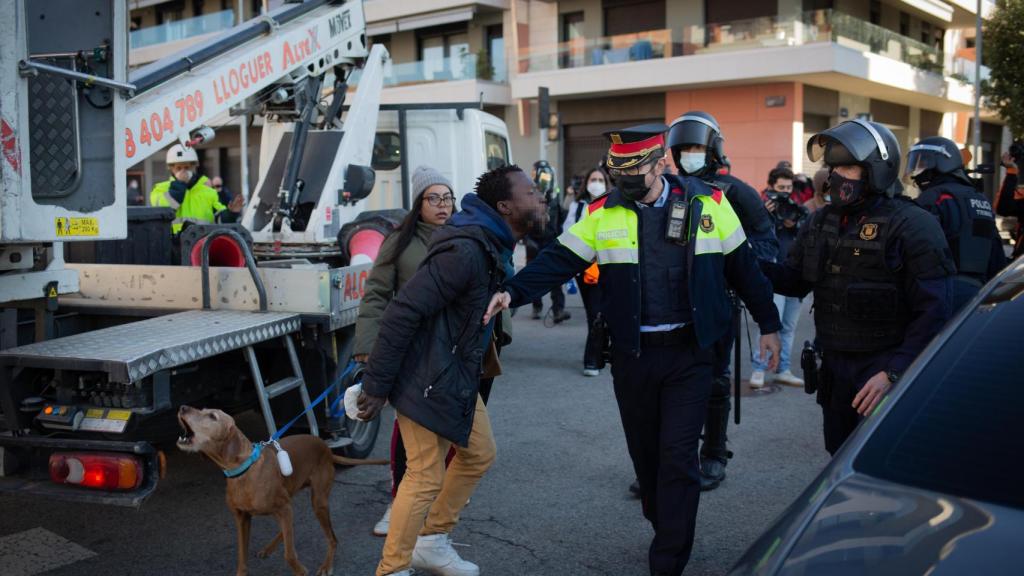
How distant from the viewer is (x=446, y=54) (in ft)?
103

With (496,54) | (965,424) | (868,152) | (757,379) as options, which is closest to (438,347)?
(868,152)

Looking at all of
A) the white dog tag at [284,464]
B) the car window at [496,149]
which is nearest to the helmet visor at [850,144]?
the white dog tag at [284,464]

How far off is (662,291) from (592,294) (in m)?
2.51

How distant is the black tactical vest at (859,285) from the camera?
3.62m

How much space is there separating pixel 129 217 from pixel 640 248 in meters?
3.68

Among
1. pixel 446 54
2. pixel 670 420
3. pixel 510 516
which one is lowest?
pixel 510 516

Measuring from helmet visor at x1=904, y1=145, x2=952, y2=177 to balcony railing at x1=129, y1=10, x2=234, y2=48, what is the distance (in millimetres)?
31499

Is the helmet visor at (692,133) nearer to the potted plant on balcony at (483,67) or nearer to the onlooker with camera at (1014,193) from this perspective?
the onlooker with camera at (1014,193)

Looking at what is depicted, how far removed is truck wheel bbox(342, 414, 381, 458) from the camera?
17.8 ft

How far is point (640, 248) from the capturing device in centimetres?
374

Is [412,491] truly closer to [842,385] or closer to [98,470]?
[98,470]

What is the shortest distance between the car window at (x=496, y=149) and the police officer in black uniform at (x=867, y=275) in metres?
5.99

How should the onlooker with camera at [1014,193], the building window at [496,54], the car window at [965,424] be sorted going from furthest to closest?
the building window at [496,54], the onlooker with camera at [1014,193], the car window at [965,424]

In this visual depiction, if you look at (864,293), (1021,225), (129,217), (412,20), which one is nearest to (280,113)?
(129,217)
